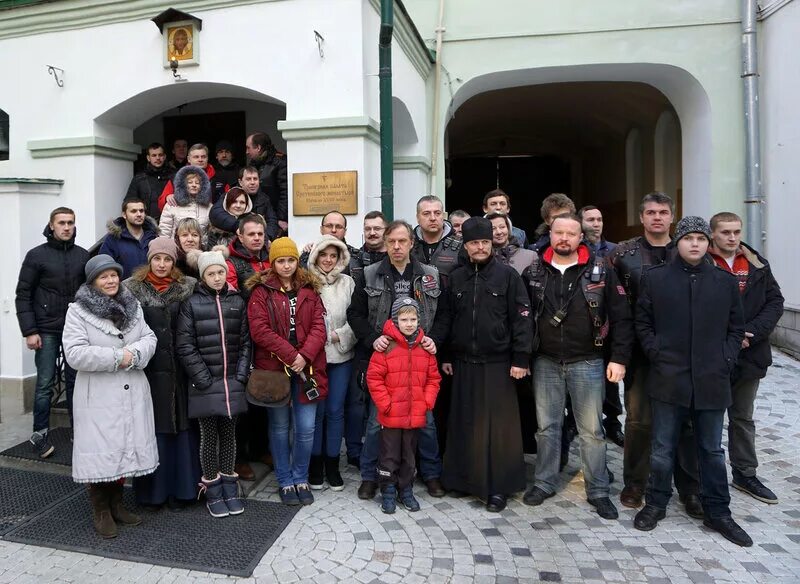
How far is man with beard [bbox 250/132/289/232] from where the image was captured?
6066mm

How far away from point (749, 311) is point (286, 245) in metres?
3.02

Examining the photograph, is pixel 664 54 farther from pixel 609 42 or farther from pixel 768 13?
pixel 768 13

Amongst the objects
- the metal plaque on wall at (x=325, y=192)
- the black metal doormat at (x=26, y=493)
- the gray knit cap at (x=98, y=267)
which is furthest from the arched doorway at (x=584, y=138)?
the black metal doormat at (x=26, y=493)

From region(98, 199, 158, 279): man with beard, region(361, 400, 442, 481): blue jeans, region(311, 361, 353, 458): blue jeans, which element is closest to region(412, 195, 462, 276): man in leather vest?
region(311, 361, 353, 458): blue jeans

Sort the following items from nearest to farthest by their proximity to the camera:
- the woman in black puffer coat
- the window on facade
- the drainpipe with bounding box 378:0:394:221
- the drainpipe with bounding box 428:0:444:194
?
the woman in black puffer coat < the drainpipe with bounding box 378:0:394:221 < the window on facade < the drainpipe with bounding box 428:0:444:194

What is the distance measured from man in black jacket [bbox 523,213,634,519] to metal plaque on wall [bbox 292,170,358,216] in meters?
2.41

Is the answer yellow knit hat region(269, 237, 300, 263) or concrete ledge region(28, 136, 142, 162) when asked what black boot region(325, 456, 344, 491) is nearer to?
yellow knit hat region(269, 237, 300, 263)

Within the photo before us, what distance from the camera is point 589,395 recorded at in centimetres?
388

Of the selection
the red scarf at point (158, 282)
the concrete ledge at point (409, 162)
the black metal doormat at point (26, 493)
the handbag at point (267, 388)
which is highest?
the concrete ledge at point (409, 162)

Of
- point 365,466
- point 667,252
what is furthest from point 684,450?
point 365,466

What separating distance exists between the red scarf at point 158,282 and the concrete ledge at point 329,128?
256cm

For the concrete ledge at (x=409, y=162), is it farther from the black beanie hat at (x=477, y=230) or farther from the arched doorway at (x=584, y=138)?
the black beanie hat at (x=477, y=230)

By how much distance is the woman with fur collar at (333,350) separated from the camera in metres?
4.23

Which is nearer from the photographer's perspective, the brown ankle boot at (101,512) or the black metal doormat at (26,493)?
the brown ankle boot at (101,512)
